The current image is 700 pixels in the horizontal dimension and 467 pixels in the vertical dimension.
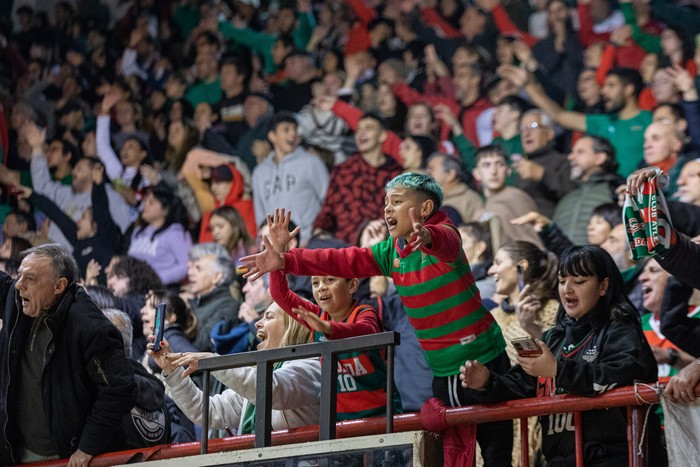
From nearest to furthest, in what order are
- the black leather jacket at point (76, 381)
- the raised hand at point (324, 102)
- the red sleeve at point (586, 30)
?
the black leather jacket at point (76, 381), the red sleeve at point (586, 30), the raised hand at point (324, 102)

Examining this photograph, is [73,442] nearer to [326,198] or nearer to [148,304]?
[148,304]

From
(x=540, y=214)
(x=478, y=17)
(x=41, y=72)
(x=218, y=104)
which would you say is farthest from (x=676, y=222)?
(x=41, y=72)

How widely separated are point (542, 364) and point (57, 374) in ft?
6.13

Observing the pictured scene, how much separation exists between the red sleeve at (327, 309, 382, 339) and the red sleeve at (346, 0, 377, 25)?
5.77 m

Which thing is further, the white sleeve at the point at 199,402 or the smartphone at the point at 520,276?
the smartphone at the point at 520,276

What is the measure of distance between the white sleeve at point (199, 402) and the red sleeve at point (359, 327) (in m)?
0.62

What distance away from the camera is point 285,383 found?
4121 millimetres

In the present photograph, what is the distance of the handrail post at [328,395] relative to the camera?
12.2 ft

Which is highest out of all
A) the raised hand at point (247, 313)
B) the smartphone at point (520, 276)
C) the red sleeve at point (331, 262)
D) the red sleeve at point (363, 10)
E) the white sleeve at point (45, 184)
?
the red sleeve at point (363, 10)

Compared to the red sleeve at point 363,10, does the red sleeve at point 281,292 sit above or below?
below

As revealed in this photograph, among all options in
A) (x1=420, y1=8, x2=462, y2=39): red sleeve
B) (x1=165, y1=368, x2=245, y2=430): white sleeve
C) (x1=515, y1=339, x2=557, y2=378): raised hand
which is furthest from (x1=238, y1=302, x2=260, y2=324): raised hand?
(x1=420, y1=8, x2=462, y2=39): red sleeve

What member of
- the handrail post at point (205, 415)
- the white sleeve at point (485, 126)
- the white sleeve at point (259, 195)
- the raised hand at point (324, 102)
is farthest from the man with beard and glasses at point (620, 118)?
the handrail post at point (205, 415)

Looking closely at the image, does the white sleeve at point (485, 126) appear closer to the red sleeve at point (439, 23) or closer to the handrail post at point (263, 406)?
the red sleeve at point (439, 23)

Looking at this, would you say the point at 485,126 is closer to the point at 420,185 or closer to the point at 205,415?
the point at 420,185
